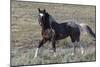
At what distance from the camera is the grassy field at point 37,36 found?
7.53 feet

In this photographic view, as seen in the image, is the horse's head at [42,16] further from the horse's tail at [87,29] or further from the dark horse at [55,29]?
the horse's tail at [87,29]

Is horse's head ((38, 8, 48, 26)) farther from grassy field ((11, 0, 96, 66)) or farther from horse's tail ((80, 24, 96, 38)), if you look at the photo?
→ horse's tail ((80, 24, 96, 38))

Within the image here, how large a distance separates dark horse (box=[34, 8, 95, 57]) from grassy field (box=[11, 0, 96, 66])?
5 centimetres

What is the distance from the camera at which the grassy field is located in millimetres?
2296

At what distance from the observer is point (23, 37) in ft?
7.66

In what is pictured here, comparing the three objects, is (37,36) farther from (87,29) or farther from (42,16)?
(87,29)

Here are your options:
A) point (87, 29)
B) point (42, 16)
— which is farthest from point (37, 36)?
point (87, 29)

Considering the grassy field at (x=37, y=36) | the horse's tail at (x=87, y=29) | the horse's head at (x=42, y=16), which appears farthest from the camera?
the horse's tail at (x=87, y=29)

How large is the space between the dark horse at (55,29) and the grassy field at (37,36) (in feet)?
0.17

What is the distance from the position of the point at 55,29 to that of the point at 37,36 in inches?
10.2

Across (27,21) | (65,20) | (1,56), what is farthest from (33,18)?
(1,56)

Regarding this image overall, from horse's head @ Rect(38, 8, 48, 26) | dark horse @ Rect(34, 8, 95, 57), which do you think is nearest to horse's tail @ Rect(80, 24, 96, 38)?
dark horse @ Rect(34, 8, 95, 57)

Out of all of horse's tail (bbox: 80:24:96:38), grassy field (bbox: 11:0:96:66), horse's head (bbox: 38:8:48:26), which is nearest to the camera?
grassy field (bbox: 11:0:96:66)

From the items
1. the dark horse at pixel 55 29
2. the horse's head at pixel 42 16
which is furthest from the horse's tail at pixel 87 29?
the horse's head at pixel 42 16
